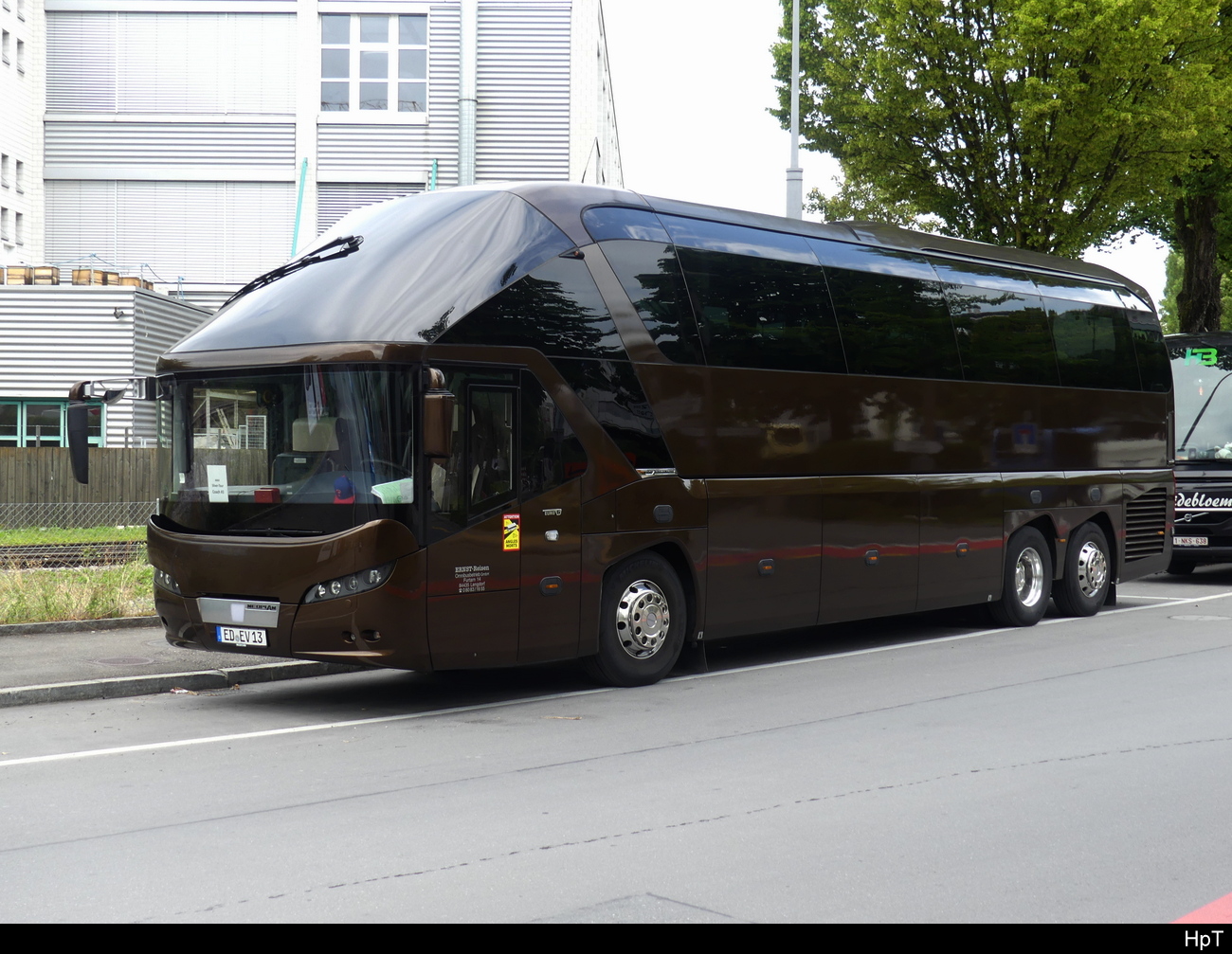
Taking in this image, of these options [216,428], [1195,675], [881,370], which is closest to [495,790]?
[216,428]

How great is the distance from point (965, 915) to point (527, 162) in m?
36.1

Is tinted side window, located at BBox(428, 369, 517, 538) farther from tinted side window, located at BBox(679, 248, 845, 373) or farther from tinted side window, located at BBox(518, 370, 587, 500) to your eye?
tinted side window, located at BBox(679, 248, 845, 373)

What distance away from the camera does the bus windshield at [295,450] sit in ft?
31.0

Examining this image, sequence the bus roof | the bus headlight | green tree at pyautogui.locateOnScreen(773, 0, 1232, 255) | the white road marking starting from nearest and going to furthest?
the white road marking, the bus headlight, the bus roof, green tree at pyautogui.locateOnScreen(773, 0, 1232, 255)

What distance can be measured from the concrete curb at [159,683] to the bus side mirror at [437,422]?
2116 millimetres

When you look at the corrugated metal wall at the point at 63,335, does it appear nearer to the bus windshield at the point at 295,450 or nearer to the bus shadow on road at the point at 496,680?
the bus shadow on road at the point at 496,680

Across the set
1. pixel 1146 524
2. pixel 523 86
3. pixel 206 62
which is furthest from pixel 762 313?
pixel 206 62

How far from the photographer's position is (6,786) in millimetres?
7336

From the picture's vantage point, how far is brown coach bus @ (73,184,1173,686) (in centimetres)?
948

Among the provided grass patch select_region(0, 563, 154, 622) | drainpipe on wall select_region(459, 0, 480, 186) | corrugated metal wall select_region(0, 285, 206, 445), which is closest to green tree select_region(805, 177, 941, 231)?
drainpipe on wall select_region(459, 0, 480, 186)

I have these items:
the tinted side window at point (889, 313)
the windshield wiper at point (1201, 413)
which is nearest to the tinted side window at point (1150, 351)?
the windshield wiper at point (1201, 413)

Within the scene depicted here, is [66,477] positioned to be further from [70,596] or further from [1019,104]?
[1019,104]

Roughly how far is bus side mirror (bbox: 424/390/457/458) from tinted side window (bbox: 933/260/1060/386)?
6610 mm
